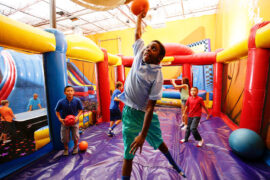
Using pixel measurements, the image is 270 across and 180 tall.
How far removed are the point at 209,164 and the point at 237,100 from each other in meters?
2.50

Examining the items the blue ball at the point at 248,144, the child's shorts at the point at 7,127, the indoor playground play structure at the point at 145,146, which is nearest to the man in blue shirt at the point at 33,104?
the child's shorts at the point at 7,127

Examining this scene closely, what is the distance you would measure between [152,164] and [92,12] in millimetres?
7494

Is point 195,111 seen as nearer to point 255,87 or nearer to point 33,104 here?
point 255,87

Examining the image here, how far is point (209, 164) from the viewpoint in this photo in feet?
7.22

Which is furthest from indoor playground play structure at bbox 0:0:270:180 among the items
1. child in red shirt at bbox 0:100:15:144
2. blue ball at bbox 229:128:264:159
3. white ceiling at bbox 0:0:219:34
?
white ceiling at bbox 0:0:219:34

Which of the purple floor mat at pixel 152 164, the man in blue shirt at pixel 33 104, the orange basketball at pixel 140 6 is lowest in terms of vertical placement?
the purple floor mat at pixel 152 164

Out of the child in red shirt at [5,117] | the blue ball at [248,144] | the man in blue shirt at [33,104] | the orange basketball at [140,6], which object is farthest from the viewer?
the man in blue shirt at [33,104]

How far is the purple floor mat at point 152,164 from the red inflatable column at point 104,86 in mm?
1289

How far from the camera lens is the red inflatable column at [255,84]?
89.9 inches

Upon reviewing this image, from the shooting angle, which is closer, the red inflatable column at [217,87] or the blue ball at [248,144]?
the blue ball at [248,144]

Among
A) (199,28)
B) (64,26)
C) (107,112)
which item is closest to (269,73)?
(107,112)

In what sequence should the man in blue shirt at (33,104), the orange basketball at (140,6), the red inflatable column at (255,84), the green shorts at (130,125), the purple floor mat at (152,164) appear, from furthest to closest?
the man in blue shirt at (33,104) < the red inflatable column at (255,84) < the purple floor mat at (152,164) < the orange basketball at (140,6) < the green shorts at (130,125)

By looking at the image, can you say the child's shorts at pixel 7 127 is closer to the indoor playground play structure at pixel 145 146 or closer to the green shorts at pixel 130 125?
the indoor playground play structure at pixel 145 146

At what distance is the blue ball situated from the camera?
2.16 metres
